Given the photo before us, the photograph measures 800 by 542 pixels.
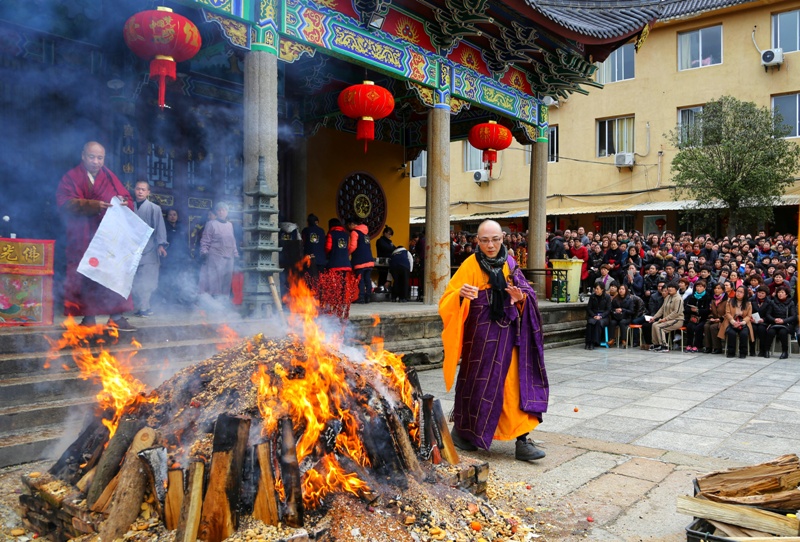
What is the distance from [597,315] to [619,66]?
47.8 ft

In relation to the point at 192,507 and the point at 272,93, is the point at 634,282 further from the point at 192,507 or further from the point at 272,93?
the point at 192,507

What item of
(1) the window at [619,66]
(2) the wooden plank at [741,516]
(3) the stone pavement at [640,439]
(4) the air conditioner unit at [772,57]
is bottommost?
(3) the stone pavement at [640,439]

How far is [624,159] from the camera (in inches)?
891

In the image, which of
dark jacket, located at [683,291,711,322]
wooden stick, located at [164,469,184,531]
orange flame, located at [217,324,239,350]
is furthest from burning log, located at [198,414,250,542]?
dark jacket, located at [683,291,711,322]

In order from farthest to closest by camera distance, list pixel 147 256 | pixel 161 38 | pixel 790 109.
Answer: pixel 790 109
pixel 147 256
pixel 161 38

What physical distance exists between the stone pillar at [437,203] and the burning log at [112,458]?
7.14 metres

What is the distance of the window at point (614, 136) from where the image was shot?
913 inches

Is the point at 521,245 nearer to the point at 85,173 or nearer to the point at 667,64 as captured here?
the point at 667,64

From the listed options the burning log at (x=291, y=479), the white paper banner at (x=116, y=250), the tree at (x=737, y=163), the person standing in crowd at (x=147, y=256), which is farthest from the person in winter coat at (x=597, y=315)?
the burning log at (x=291, y=479)

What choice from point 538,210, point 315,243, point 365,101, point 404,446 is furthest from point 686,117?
point 404,446

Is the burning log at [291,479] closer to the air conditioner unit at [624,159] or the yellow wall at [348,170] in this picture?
the yellow wall at [348,170]

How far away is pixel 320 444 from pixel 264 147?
4.80m

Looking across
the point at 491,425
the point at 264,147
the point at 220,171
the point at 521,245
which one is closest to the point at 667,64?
the point at 521,245

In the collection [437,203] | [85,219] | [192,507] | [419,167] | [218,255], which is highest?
[419,167]
